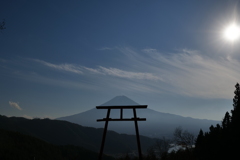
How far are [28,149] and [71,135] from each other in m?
94.7

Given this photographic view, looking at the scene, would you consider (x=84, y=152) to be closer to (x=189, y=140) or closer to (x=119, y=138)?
(x=189, y=140)

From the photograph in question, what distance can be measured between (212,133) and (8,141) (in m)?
53.6

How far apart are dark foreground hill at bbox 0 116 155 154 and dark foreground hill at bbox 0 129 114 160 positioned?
61130 millimetres

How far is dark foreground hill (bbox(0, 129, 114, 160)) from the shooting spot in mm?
51556

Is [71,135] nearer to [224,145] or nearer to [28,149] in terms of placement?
[28,149]

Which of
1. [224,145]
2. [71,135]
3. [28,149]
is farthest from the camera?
[71,135]

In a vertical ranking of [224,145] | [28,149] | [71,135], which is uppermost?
[224,145]

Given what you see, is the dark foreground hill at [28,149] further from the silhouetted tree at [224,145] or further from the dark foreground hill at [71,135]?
the dark foreground hill at [71,135]

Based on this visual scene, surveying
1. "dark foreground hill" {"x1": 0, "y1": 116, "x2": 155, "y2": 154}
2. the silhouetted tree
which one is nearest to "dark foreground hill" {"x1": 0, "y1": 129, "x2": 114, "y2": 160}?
the silhouetted tree

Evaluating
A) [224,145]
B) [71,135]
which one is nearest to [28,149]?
[224,145]

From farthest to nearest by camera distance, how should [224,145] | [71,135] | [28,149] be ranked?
[71,135] → [28,149] → [224,145]

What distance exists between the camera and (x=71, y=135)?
Answer: 153m

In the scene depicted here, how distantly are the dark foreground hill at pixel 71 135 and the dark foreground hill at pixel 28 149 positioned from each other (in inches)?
2407

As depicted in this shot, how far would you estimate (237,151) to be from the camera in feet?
67.8
